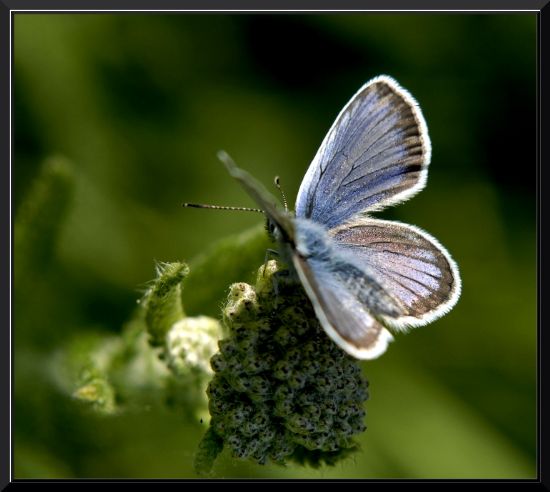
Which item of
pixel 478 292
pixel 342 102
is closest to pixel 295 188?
pixel 342 102

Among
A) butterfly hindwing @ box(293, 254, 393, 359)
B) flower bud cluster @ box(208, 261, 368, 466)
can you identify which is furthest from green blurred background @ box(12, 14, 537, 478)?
butterfly hindwing @ box(293, 254, 393, 359)

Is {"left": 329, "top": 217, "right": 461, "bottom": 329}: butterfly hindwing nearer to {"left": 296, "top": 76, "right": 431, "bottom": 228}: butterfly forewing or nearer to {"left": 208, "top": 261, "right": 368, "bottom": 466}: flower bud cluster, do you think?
{"left": 296, "top": 76, "right": 431, "bottom": 228}: butterfly forewing

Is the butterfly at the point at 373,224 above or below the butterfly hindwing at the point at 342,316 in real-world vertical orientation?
above

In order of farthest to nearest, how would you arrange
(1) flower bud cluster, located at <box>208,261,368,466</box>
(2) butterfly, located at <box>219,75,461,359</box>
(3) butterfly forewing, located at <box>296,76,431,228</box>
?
(3) butterfly forewing, located at <box>296,76,431,228</box> < (1) flower bud cluster, located at <box>208,261,368,466</box> < (2) butterfly, located at <box>219,75,461,359</box>

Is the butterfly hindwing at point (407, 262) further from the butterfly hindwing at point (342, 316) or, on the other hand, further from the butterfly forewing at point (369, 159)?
the butterfly hindwing at point (342, 316)

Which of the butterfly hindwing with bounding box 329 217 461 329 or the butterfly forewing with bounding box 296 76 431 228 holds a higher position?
the butterfly forewing with bounding box 296 76 431 228

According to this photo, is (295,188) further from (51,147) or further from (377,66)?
(51,147)

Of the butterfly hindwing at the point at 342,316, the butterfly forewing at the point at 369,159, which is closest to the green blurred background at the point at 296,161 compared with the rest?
the butterfly forewing at the point at 369,159
